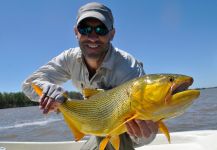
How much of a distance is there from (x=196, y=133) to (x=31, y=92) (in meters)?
3.21

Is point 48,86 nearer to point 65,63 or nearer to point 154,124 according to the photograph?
point 65,63

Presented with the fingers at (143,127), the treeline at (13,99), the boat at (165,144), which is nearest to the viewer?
the fingers at (143,127)

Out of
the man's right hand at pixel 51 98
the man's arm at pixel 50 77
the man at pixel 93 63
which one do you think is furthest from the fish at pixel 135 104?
the man at pixel 93 63

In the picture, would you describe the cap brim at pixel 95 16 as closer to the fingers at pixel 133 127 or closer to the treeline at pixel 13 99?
the fingers at pixel 133 127

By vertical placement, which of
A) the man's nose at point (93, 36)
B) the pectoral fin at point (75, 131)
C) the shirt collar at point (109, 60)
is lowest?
the pectoral fin at point (75, 131)

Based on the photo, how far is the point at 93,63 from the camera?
3992 mm

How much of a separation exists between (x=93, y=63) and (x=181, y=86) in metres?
1.78

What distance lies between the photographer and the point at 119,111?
265 cm

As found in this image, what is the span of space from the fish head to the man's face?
1.44 meters

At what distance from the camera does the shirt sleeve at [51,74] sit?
4008 mm

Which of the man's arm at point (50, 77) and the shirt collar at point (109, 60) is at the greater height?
the shirt collar at point (109, 60)

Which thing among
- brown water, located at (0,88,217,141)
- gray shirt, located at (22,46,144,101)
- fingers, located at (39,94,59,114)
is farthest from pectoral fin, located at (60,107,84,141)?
brown water, located at (0,88,217,141)

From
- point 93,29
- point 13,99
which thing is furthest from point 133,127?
point 13,99

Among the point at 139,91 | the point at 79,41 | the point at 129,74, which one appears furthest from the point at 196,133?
the point at 139,91
